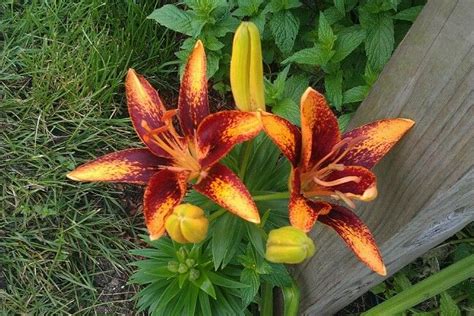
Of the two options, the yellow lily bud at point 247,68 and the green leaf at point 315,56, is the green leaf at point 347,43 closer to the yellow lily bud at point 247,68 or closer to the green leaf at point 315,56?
the green leaf at point 315,56

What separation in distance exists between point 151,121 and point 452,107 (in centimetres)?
43

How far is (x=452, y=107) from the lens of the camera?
96cm

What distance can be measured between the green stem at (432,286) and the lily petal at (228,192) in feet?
1.52

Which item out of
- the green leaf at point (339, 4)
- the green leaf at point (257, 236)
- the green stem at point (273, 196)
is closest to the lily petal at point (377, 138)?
the green stem at point (273, 196)

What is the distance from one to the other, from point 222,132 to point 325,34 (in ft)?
2.26

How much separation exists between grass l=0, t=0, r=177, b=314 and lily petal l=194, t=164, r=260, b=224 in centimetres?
91

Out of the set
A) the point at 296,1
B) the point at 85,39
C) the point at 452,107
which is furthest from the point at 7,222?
the point at 452,107

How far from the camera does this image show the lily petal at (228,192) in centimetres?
95

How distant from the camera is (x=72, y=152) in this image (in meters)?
1.92

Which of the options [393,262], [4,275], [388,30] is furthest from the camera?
[4,275]

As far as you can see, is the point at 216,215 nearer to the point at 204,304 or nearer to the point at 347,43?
the point at 204,304

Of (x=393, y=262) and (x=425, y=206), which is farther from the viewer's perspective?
(x=393, y=262)

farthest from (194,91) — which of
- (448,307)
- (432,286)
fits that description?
(448,307)

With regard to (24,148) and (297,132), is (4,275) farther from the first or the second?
(297,132)
